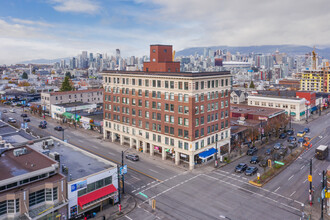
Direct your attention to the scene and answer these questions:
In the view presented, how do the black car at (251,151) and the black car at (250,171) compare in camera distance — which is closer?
the black car at (250,171)

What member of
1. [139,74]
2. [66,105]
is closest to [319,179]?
[139,74]

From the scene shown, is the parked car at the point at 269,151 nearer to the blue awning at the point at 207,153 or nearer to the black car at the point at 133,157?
the blue awning at the point at 207,153

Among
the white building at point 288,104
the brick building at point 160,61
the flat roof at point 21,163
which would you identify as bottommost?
the flat roof at point 21,163

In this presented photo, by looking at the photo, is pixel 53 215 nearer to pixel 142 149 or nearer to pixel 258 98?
pixel 142 149

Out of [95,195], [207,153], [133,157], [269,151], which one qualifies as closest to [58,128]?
[133,157]

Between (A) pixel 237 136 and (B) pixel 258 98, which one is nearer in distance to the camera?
(A) pixel 237 136

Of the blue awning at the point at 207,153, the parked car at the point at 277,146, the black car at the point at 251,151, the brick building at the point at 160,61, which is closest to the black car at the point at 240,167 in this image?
the blue awning at the point at 207,153

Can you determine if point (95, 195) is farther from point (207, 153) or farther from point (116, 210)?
point (207, 153)
